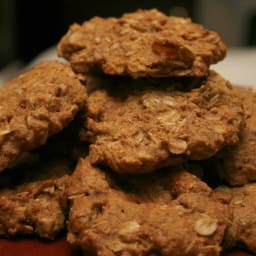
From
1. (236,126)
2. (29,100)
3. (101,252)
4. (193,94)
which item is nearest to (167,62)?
(193,94)

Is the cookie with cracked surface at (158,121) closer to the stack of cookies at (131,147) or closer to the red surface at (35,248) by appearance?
the stack of cookies at (131,147)

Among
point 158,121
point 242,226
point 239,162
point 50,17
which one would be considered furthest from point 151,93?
point 50,17

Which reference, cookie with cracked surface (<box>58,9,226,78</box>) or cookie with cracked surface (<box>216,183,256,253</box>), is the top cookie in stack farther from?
cookie with cracked surface (<box>216,183,256,253</box>)

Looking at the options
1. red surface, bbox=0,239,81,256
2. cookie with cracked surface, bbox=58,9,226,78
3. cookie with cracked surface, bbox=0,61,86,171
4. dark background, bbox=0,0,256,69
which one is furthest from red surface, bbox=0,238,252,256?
dark background, bbox=0,0,256,69

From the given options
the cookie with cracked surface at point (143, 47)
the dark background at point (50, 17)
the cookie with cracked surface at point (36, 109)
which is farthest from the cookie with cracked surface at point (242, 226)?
the dark background at point (50, 17)

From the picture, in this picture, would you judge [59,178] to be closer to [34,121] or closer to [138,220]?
[34,121]

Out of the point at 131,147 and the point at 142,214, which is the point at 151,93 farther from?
the point at 142,214

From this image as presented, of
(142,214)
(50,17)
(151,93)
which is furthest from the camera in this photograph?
(50,17)
